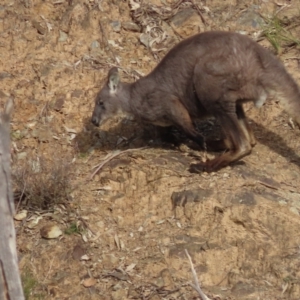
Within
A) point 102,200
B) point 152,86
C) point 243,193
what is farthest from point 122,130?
point 243,193

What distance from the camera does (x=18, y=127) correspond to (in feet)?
29.5

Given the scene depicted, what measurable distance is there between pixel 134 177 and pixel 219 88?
1.17 metres

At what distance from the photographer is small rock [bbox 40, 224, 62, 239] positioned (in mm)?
7473

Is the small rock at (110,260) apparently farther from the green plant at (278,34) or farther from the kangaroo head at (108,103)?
the green plant at (278,34)

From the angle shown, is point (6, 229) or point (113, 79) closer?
point (6, 229)

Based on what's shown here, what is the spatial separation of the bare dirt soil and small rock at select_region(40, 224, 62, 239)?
23 mm

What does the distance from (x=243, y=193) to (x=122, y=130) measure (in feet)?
6.73

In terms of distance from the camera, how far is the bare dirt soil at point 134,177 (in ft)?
22.8

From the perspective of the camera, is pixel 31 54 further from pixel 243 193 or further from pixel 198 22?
pixel 243 193

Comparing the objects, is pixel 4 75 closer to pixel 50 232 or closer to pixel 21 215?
pixel 21 215

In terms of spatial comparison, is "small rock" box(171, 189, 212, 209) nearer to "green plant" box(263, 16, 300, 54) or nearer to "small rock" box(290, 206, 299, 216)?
"small rock" box(290, 206, 299, 216)

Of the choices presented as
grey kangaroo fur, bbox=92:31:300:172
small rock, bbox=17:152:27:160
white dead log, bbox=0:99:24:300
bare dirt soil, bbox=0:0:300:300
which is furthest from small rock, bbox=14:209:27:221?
white dead log, bbox=0:99:24:300

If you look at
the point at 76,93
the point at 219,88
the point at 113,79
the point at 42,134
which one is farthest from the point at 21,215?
the point at 219,88

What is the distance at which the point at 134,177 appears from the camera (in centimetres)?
782
